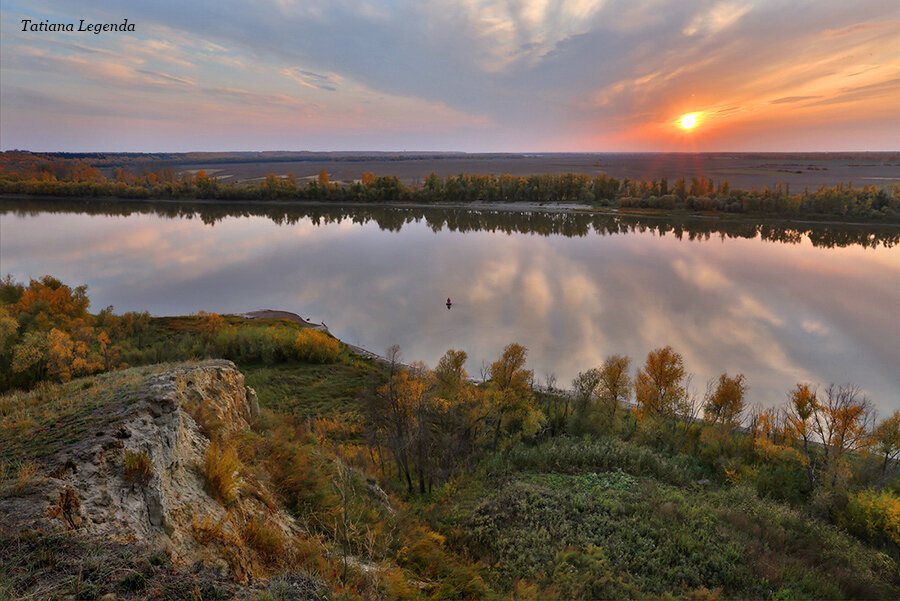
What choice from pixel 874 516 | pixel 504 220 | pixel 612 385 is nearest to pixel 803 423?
pixel 874 516

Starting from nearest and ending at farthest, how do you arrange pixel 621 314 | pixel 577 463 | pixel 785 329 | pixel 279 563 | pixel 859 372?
1. pixel 279 563
2. pixel 577 463
3. pixel 859 372
4. pixel 785 329
5. pixel 621 314

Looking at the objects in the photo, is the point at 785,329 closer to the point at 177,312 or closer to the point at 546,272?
the point at 546,272

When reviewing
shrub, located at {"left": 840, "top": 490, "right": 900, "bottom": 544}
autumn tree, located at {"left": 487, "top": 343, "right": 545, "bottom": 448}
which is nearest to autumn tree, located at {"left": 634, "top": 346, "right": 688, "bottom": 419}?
autumn tree, located at {"left": 487, "top": 343, "right": 545, "bottom": 448}

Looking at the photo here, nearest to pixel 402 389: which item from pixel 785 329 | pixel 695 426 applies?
pixel 695 426

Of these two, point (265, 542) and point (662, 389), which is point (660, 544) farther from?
point (662, 389)

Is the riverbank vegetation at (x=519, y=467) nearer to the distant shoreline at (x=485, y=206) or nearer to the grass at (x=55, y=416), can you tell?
the grass at (x=55, y=416)

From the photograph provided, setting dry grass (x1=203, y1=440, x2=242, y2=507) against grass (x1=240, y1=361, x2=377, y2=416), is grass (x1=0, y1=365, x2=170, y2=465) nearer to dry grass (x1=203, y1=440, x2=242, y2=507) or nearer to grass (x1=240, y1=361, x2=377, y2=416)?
dry grass (x1=203, y1=440, x2=242, y2=507)

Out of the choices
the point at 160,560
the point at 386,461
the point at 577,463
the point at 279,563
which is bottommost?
the point at 386,461
